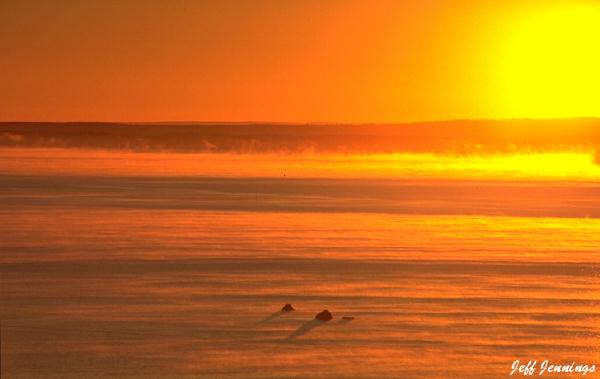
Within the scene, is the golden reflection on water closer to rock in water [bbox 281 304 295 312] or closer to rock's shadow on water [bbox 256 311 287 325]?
rock in water [bbox 281 304 295 312]

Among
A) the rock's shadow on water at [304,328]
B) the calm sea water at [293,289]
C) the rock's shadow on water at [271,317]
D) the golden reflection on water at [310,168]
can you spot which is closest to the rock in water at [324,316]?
the rock's shadow on water at [304,328]

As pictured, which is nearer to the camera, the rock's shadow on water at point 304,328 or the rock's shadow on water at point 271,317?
the rock's shadow on water at point 304,328

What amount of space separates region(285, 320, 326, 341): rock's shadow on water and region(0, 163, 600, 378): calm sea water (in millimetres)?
16

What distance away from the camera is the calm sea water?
29.0 feet

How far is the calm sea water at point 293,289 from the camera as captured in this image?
8.84m

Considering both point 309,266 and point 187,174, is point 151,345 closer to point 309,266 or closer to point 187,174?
point 309,266

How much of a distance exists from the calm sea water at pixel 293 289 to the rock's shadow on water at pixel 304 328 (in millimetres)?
16

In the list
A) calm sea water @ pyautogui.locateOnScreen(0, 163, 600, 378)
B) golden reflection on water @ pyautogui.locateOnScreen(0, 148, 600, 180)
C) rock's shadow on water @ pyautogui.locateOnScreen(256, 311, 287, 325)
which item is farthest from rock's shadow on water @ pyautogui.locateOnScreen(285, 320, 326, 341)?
golden reflection on water @ pyautogui.locateOnScreen(0, 148, 600, 180)

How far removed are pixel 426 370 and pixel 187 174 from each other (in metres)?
23.9

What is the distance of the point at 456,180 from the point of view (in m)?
30.1

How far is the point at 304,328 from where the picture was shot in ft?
32.2

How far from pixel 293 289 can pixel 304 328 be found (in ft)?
6.00

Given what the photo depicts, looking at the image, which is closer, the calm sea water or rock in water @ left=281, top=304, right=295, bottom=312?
the calm sea water

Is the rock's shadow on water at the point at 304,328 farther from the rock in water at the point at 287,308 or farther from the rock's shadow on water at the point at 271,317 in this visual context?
the rock in water at the point at 287,308
